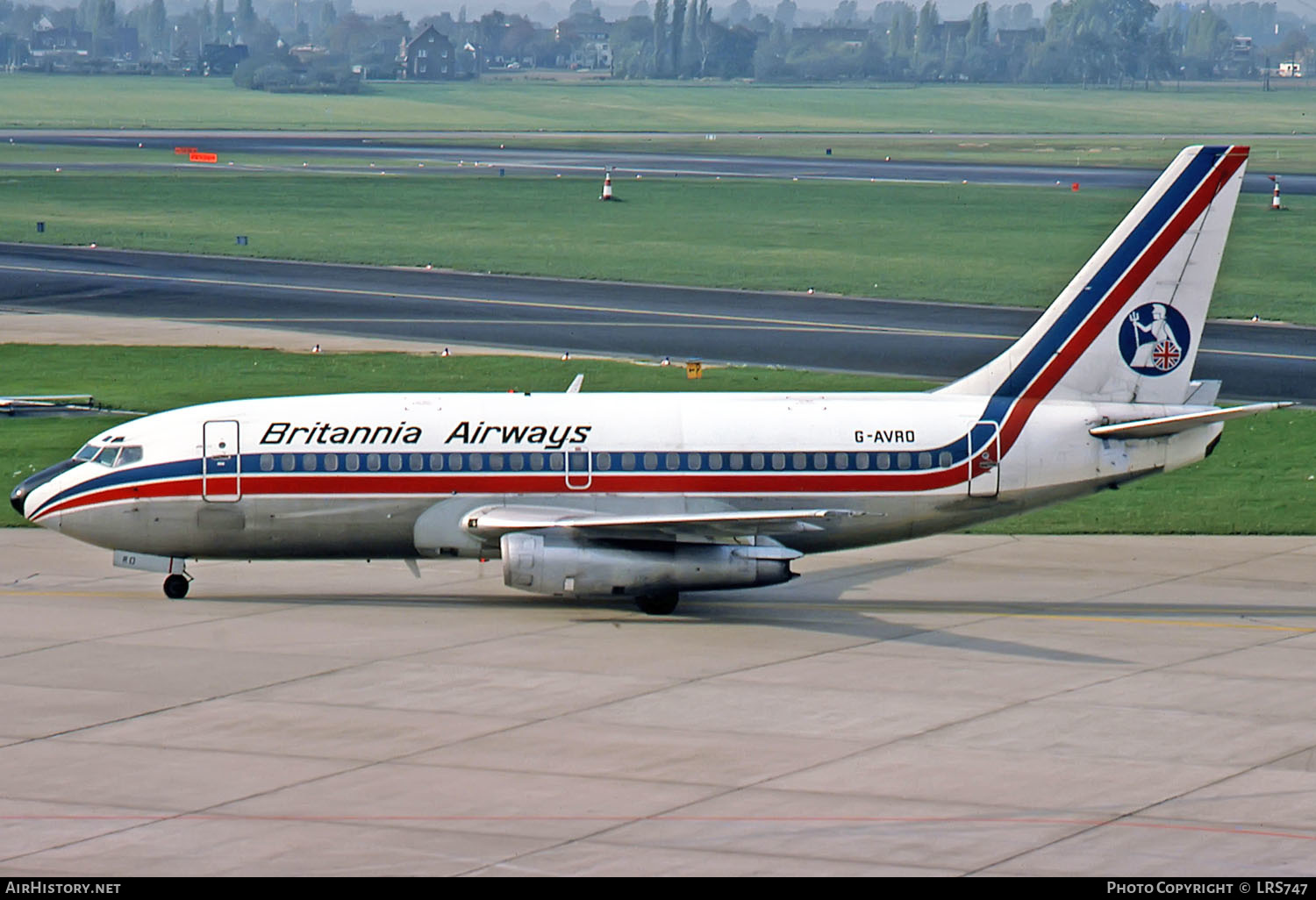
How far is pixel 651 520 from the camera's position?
3133 centimetres

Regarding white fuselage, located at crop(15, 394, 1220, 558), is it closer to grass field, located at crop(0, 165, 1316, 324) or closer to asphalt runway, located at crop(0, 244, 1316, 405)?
asphalt runway, located at crop(0, 244, 1316, 405)

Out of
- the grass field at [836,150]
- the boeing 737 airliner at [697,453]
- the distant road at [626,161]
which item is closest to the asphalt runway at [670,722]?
the boeing 737 airliner at [697,453]

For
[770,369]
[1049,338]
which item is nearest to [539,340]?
[770,369]

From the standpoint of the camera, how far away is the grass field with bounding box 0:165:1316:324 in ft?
266

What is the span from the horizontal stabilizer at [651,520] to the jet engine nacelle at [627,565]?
0.36 meters

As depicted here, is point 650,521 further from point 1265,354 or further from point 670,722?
point 1265,354

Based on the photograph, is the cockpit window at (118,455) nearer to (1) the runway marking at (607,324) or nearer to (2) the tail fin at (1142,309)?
(2) the tail fin at (1142,309)

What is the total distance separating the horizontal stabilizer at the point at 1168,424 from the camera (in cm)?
3269

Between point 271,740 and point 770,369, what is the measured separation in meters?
33.7

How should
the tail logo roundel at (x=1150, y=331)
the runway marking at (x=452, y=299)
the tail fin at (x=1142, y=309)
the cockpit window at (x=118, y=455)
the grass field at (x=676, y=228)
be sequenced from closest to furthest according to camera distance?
the cockpit window at (x=118, y=455), the tail fin at (x=1142, y=309), the tail logo roundel at (x=1150, y=331), the runway marking at (x=452, y=299), the grass field at (x=676, y=228)

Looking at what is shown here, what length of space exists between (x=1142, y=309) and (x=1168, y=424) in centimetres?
241

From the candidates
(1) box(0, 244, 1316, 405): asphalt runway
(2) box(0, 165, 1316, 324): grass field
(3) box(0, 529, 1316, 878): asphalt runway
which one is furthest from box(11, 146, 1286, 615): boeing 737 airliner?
(2) box(0, 165, 1316, 324): grass field

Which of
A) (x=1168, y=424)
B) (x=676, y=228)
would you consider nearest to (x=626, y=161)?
(x=676, y=228)

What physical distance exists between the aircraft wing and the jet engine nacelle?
28cm
